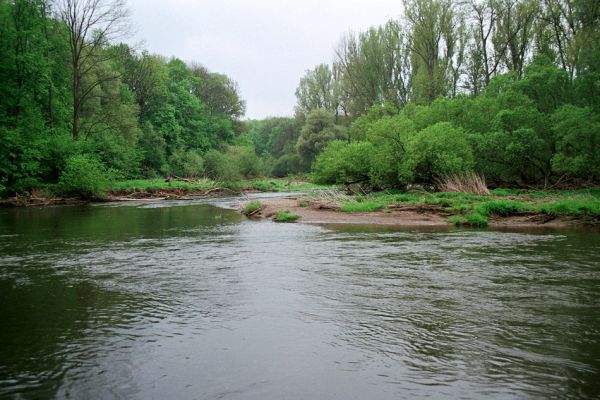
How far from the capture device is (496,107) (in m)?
31.5

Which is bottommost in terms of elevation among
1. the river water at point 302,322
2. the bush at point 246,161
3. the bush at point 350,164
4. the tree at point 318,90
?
the river water at point 302,322

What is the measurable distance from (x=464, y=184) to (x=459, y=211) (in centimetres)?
749

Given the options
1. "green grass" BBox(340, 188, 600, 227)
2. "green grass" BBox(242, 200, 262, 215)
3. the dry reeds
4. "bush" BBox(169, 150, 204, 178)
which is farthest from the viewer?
"bush" BBox(169, 150, 204, 178)

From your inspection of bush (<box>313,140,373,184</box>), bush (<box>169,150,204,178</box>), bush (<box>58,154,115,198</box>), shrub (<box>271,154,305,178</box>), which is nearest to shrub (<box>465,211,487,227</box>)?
bush (<box>313,140,373,184</box>)

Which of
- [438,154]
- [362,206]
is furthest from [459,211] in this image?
[438,154]

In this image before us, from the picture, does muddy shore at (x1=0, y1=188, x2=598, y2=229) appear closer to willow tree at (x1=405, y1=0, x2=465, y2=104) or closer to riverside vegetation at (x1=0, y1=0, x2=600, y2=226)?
riverside vegetation at (x1=0, y1=0, x2=600, y2=226)

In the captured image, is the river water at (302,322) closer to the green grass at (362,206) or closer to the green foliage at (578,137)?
the green grass at (362,206)

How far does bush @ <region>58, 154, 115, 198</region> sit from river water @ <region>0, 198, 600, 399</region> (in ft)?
71.9

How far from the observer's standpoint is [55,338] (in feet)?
20.6

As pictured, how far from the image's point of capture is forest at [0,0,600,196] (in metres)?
28.5

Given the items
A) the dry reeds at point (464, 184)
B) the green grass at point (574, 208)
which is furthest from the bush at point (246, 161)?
the green grass at point (574, 208)

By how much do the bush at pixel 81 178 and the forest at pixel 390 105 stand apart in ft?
0.34

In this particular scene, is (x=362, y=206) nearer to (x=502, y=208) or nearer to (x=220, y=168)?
(x=502, y=208)

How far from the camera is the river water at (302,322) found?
16.2 feet
